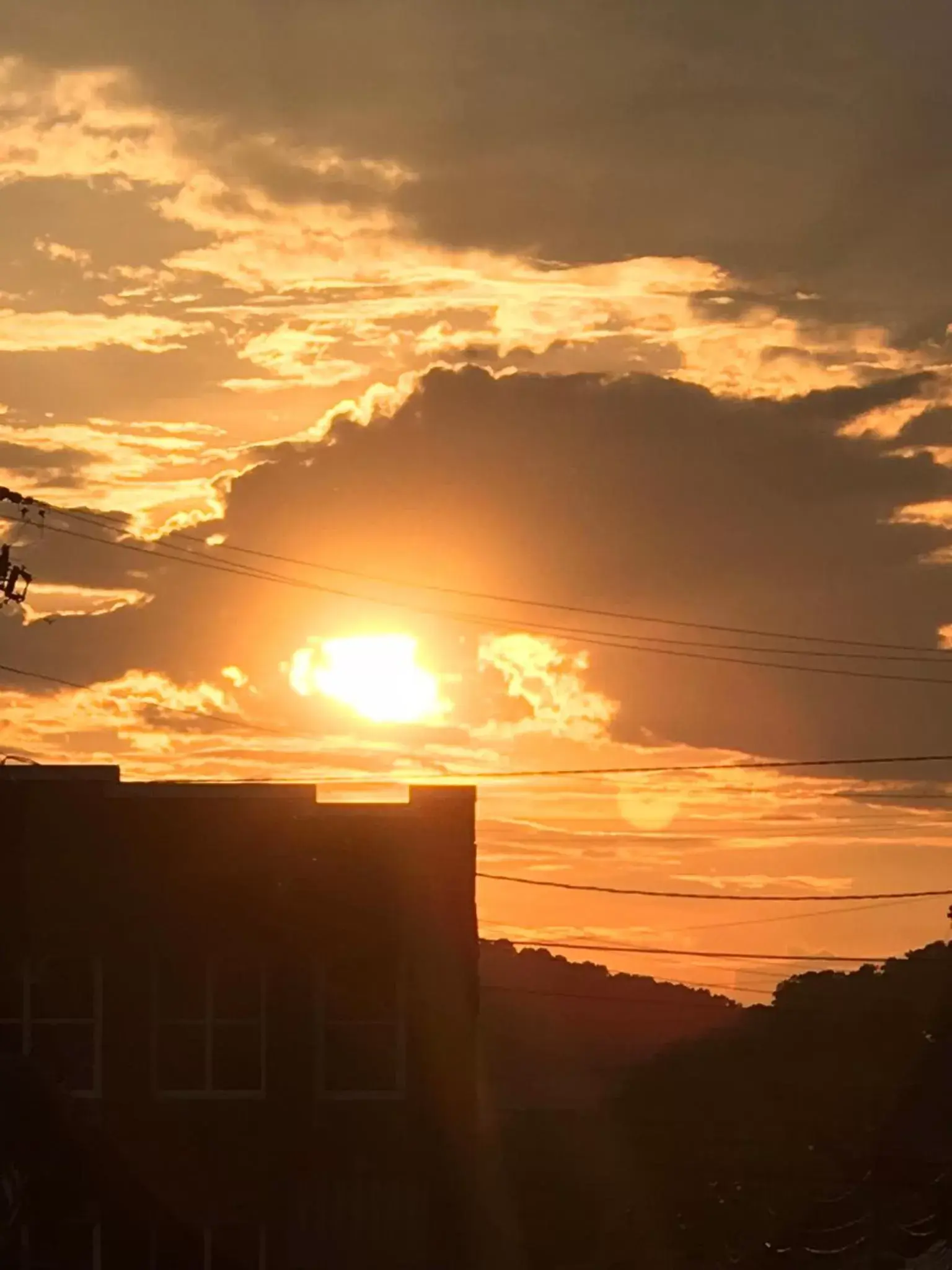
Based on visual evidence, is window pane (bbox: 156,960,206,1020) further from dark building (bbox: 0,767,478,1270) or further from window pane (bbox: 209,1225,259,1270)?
window pane (bbox: 209,1225,259,1270)

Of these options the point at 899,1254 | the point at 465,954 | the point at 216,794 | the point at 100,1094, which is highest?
the point at 216,794

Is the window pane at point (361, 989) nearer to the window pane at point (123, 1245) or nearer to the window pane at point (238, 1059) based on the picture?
the window pane at point (238, 1059)

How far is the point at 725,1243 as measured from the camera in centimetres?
5075

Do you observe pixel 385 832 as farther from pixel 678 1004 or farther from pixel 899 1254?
pixel 678 1004

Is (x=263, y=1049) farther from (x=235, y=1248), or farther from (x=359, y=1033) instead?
(x=235, y=1248)

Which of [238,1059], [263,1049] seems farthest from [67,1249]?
[263,1049]

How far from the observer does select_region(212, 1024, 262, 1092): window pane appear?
110 ft

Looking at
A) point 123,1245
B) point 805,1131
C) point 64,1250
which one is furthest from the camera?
point 805,1131

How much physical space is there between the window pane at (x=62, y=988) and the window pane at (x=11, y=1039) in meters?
0.39

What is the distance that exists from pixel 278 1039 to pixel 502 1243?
22.8ft

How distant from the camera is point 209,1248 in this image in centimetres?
3300

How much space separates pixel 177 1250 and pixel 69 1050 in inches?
141

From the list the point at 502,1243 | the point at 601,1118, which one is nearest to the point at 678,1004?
the point at 601,1118

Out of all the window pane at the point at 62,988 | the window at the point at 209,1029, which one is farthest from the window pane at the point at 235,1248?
the window pane at the point at 62,988
